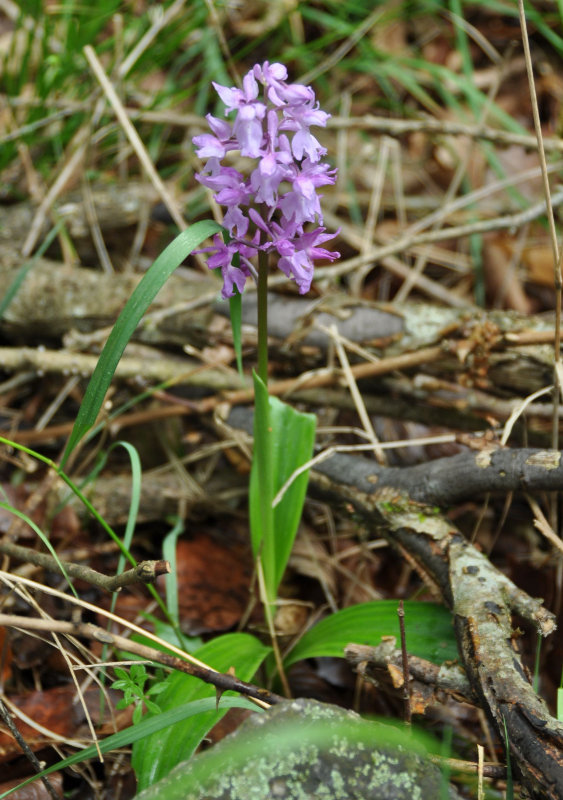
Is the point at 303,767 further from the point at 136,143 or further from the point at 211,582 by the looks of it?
the point at 136,143

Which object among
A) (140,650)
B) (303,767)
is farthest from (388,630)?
(140,650)

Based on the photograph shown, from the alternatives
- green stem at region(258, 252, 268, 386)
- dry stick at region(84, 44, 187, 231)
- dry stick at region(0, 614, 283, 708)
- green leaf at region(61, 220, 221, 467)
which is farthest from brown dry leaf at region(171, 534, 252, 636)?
dry stick at region(84, 44, 187, 231)

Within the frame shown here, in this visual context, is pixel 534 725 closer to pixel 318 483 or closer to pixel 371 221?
pixel 318 483

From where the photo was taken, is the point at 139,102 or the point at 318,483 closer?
the point at 318,483

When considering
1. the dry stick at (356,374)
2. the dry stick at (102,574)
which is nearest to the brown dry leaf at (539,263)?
the dry stick at (356,374)

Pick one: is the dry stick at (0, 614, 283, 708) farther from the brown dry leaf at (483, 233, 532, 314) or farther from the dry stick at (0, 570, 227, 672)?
the brown dry leaf at (483, 233, 532, 314)

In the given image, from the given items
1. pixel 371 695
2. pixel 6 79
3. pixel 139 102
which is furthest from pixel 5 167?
pixel 371 695
